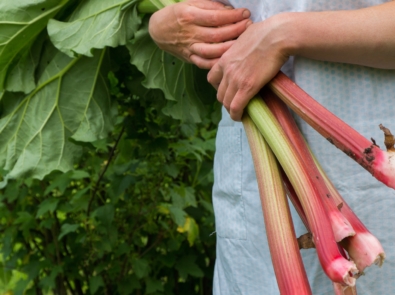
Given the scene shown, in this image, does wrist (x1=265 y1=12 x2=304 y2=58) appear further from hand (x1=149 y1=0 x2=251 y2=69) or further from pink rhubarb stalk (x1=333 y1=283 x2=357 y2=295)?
pink rhubarb stalk (x1=333 y1=283 x2=357 y2=295)

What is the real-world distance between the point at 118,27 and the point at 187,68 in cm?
24

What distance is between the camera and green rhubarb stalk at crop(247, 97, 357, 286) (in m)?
0.89

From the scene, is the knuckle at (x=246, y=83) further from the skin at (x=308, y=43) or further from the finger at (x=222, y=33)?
the finger at (x=222, y=33)

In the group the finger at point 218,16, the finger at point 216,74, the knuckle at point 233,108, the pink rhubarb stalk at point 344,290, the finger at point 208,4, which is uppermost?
the finger at point 208,4

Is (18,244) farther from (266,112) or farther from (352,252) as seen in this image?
(352,252)

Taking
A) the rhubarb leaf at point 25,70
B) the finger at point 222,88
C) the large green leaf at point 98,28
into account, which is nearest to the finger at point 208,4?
the finger at point 222,88

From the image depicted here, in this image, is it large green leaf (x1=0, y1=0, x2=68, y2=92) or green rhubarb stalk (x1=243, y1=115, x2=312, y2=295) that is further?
large green leaf (x1=0, y1=0, x2=68, y2=92)

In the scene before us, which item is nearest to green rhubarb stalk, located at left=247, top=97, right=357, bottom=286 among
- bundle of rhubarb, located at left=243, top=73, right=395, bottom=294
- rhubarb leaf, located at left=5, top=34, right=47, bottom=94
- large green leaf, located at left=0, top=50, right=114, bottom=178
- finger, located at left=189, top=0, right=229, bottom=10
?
bundle of rhubarb, located at left=243, top=73, right=395, bottom=294

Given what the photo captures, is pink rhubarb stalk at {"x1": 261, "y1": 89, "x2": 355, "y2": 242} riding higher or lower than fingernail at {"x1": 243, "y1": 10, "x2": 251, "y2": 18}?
lower

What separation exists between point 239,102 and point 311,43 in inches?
6.8

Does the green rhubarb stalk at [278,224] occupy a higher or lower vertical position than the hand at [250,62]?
lower

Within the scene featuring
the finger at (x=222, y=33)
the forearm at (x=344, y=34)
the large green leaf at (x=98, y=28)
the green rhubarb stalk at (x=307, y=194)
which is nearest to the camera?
the green rhubarb stalk at (x=307, y=194)

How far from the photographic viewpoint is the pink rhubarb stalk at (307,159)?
3.06 feet

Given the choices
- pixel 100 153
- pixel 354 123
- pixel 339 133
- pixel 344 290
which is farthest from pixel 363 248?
pixel 100 153
